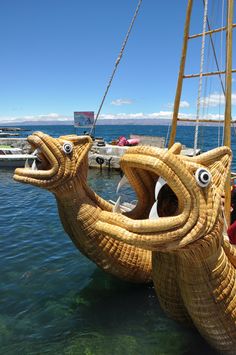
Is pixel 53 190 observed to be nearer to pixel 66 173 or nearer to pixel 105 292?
pixel 66 173

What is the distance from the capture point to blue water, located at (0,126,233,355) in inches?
215

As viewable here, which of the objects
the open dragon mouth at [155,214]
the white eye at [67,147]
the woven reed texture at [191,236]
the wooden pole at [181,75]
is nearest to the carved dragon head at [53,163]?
the white eye at [67,147]

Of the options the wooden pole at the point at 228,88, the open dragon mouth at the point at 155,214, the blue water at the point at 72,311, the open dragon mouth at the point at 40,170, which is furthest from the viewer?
the open dragon mouth at the point at 40,170

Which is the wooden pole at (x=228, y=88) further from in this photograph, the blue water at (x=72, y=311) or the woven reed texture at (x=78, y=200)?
the blue water at (x=72, y=311)

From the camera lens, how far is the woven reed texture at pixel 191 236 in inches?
132

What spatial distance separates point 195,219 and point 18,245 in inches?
308

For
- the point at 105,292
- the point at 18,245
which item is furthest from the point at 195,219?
the point at 18,245

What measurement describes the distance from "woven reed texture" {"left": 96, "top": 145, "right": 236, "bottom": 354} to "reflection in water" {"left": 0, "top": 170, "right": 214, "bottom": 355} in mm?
1342

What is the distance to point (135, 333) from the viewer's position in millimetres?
5750

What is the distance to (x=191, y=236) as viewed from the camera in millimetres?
3385

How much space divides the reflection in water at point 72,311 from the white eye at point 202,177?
3.07 meters

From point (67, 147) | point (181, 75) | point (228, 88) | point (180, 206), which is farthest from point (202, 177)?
point (181, 75)

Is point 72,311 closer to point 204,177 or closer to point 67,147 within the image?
point 67,147

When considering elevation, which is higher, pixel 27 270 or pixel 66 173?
pixel 66 173
